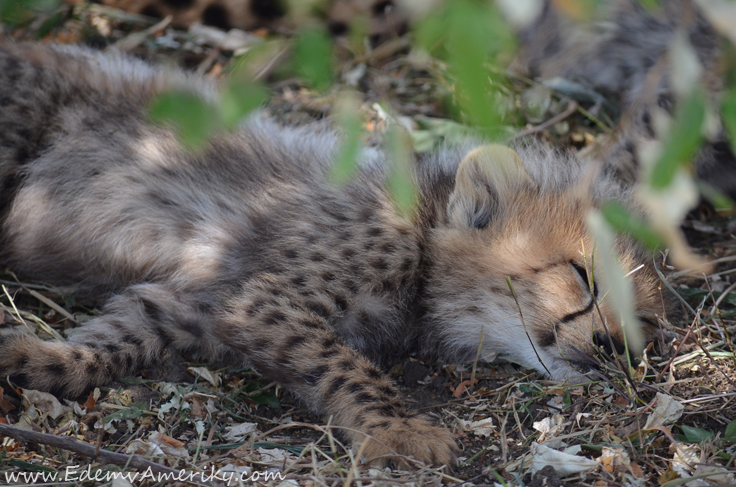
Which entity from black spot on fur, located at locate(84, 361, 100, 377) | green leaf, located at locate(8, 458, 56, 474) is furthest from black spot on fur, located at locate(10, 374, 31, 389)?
green leaf, located at locate(8, 458, 56, 474)

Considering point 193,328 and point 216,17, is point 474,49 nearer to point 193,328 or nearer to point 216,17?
point 193,328

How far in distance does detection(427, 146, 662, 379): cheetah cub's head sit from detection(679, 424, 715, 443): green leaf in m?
0.42

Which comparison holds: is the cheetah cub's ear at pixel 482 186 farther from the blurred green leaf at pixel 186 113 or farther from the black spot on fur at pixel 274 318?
the blurred green leaf at pixel 186 113

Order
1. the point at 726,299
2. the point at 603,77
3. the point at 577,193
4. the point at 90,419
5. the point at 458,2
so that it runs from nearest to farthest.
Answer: the point at 458,2, the point at 90,419, the point at 577,193, the point at 726,299, the point at 603,77

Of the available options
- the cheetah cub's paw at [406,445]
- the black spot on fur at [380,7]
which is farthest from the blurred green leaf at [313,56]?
the black spot on fur at [380,7]

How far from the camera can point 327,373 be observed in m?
2.60

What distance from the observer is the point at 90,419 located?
2.65 meters

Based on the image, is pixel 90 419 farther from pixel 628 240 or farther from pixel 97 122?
pixel 628 240

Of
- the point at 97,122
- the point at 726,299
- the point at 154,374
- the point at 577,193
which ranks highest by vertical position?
the point at 97,122

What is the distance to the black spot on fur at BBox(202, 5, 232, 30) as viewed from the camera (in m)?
5.23

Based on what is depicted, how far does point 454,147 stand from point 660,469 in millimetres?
1879

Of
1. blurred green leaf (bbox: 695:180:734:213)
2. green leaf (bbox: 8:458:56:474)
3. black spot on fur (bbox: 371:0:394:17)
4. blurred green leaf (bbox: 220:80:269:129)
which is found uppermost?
blurred green leaf (bbox: 220:80:269:129)

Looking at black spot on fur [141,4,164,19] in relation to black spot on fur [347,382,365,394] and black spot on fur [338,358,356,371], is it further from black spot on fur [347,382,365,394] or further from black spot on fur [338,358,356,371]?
black spot on fur [347,382,365,394]

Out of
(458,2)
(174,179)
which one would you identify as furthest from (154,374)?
(458,2)
